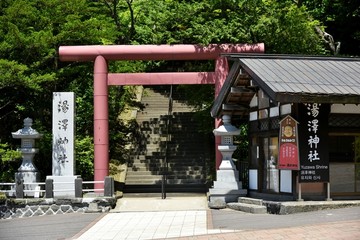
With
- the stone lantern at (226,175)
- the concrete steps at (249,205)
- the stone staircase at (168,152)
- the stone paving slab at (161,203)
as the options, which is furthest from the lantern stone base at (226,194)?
the stone staircase at (168,152)

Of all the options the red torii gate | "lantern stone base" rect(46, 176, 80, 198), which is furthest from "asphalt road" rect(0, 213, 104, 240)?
the red torii gate

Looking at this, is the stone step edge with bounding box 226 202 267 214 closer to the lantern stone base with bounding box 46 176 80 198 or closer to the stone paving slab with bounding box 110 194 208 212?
the stone paving slab with bounding box 110 194 208 212

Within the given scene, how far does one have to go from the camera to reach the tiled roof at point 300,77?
13985 millimetres

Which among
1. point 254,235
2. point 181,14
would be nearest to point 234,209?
point 254,235

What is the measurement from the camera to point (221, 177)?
18.2 metres

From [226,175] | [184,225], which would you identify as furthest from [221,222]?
[226,175]

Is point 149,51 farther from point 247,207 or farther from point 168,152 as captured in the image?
point 168,152

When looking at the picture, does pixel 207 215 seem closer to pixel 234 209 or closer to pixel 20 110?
pixel 234 209

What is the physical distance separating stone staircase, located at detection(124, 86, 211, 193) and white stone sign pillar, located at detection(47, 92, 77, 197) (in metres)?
3.82

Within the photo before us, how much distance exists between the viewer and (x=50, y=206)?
17.8 meters

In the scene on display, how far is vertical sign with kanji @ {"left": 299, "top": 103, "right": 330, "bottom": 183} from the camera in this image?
48.3 feet

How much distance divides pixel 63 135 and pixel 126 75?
3.31m

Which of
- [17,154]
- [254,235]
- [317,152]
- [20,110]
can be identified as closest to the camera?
[254,235]

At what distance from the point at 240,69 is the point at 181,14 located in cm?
581
